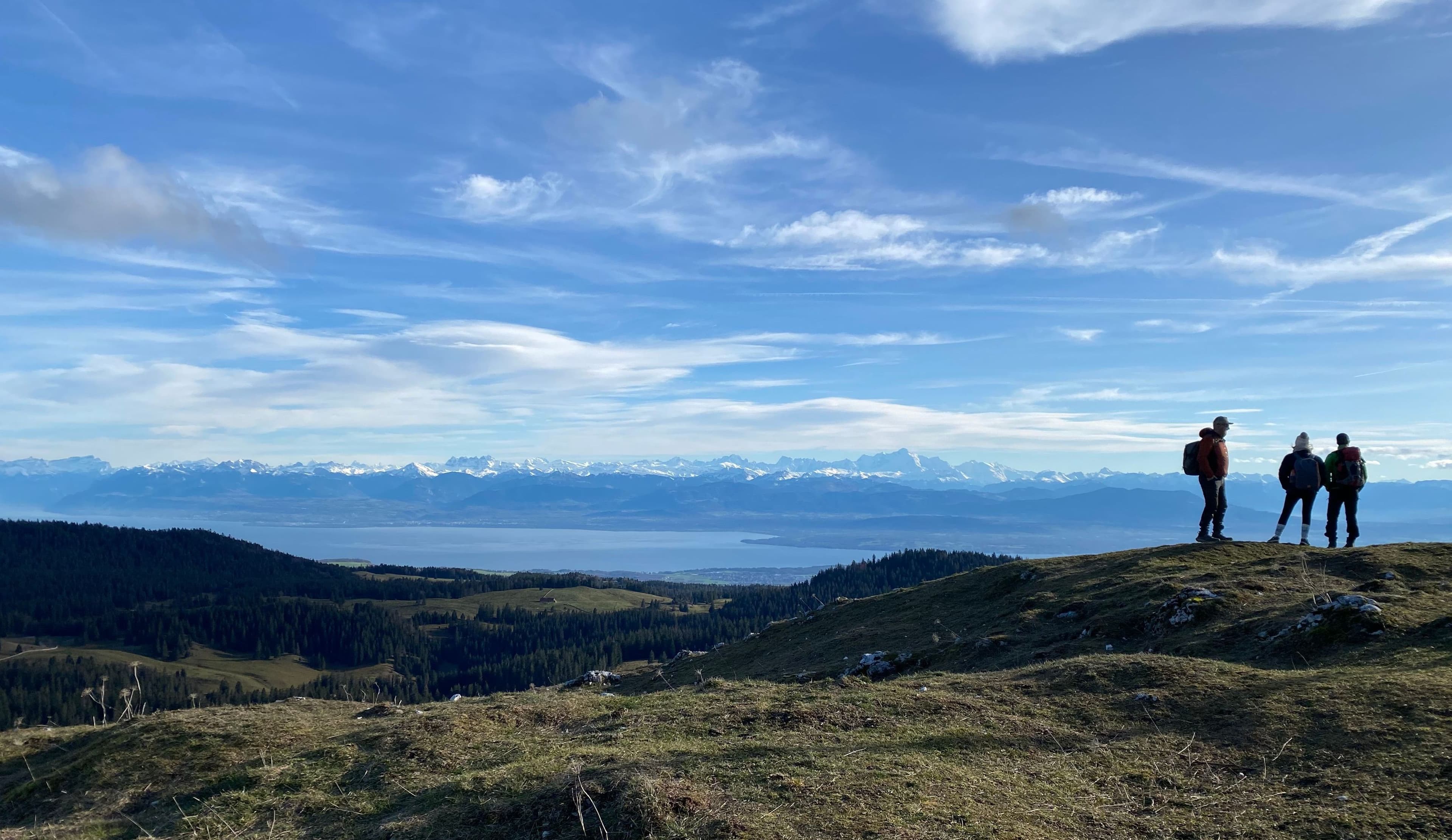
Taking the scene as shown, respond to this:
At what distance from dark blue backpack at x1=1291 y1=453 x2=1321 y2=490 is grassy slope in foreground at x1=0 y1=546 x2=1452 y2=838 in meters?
5.13

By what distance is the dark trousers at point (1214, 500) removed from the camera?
24.3 metres

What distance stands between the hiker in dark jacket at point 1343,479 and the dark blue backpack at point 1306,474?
0.41 metres

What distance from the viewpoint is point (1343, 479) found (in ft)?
76.6

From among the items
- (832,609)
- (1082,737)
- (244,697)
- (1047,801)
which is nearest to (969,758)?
(1047,801)

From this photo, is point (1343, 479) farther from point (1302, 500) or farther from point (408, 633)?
point (408, 633)

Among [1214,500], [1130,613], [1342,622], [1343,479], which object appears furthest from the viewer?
[1214,500]

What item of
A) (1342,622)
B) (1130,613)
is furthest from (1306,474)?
(1342,622)

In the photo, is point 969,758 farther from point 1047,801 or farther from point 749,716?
point 749,716

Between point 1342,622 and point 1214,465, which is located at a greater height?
point 1214,465

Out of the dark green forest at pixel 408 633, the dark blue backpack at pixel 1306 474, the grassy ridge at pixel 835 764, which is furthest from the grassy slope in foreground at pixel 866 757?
the dark green forest at pixel 408 633

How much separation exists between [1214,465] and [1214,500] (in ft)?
4.84

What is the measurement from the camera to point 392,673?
155000 millimetres

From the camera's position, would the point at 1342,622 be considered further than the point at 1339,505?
No

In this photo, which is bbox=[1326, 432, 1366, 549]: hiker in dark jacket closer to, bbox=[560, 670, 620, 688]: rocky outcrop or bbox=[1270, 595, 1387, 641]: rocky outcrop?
bbox=[1270, 595, 1387, 641]: rocky outcrop
